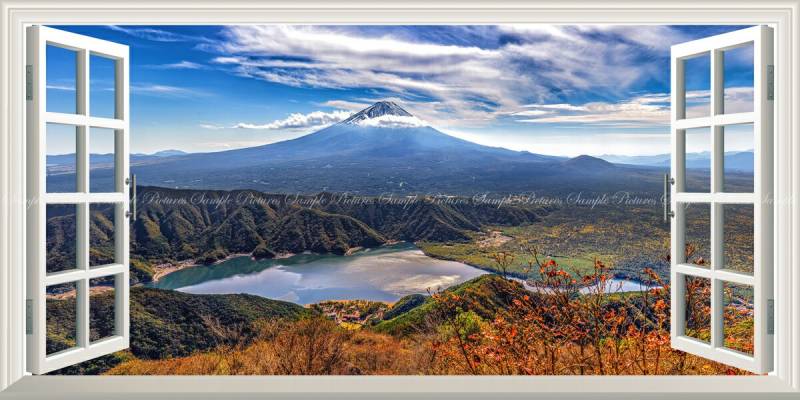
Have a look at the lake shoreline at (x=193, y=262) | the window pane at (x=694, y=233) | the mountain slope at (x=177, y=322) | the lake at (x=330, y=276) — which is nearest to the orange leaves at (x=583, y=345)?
the window pane at (x=694, y=233)

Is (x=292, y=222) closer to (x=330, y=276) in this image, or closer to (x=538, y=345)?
(x=330, y=276)

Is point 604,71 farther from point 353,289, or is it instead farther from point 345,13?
point 345,13

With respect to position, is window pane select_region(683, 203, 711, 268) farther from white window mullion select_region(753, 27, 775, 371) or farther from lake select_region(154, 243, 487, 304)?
lake select_region(154, 243, 487, 304)

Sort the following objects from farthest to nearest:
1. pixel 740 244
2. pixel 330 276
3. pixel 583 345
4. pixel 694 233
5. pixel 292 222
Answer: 1. pixel 292 222
2. pixel 330 276
3. pixel 694 233
4. pixel 583 345
5. pixel 740 244

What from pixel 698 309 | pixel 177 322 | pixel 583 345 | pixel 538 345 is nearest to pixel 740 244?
pixel 698 309

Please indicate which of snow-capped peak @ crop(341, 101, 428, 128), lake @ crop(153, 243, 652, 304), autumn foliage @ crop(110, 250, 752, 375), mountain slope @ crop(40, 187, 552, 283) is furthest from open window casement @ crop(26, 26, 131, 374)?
mountain slope @ crop(40, 187, 552, 283)

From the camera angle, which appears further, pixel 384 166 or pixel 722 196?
pixel 384 166
